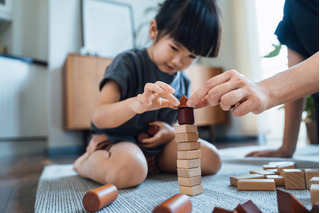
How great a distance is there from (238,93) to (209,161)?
0.46 metres

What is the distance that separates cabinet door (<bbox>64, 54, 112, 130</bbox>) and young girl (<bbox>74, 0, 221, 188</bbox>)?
114 centimetres

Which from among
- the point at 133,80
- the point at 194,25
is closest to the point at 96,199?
the point at 133,80

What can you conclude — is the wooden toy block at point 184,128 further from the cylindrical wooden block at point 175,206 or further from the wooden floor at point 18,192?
the wooden floor at point 18,192

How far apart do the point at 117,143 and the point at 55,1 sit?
2008 mm

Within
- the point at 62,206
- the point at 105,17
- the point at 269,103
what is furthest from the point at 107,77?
the point at 105,17

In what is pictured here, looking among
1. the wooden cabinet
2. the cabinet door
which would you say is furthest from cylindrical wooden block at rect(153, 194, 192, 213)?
the wooden cabinet

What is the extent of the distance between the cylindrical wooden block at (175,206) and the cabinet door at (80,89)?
1785 mm

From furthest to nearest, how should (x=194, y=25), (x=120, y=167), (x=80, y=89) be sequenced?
1. (x=80, y=89)
2. (x=194, y=25)
3. (x=120, y=167)

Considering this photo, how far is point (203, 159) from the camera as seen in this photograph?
2.95ft

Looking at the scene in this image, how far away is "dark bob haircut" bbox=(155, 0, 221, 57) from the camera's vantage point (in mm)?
895

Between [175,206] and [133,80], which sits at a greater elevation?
[133,80]

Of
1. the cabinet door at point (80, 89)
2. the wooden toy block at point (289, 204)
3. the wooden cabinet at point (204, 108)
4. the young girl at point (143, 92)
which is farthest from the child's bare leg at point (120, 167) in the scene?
the wooden cabinet at point (204, 108)

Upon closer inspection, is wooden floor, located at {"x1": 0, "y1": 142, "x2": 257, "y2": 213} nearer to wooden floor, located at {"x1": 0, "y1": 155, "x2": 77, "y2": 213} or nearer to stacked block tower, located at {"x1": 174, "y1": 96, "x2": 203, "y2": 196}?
wooden floor, located at {"x1": 0, "y1": 155, "x2": 77, "y2": 213}

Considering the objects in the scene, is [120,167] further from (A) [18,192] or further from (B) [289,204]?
(B) [289,204]
